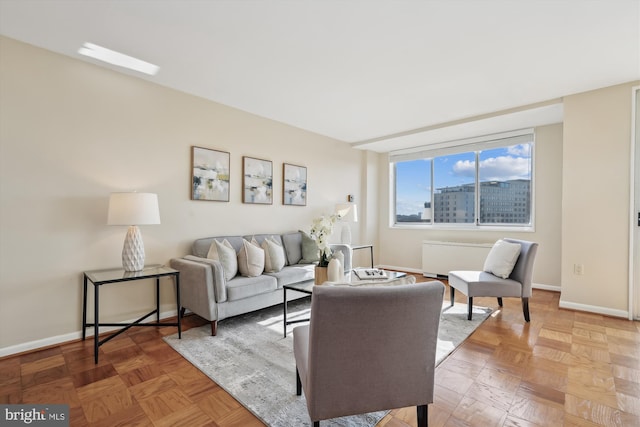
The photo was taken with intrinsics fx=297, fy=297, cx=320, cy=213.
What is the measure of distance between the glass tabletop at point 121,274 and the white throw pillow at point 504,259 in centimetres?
324

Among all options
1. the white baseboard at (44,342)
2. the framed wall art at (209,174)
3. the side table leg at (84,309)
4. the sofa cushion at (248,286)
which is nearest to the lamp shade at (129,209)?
the side table leg at (84,309)

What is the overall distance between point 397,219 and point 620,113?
348 cm

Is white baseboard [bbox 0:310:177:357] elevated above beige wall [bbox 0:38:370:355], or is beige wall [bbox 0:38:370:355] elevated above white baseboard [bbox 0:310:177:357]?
beige wall [bbox 0:38:370:355]

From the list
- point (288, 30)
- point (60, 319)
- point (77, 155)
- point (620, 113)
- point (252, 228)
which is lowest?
point (60, 319)

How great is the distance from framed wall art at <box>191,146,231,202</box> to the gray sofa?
52 cm

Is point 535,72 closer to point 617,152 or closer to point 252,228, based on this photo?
point 617,152

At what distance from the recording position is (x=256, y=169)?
3.97 m

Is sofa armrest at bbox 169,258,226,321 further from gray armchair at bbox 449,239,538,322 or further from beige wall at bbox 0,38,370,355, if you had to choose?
gray armchair at bbox 449,239,538,322

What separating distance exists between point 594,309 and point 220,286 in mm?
3976

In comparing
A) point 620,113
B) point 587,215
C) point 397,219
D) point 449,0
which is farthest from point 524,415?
Result: point 397,219

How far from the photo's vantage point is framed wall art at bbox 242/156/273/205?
3861 millimetres

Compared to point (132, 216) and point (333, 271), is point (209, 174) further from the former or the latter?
point (333, 271)

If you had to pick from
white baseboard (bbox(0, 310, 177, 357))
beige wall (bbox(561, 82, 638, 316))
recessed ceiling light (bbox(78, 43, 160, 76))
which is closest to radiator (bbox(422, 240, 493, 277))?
beige wall (bbox(561, 82, 638, 316))

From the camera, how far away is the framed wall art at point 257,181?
386 cm
